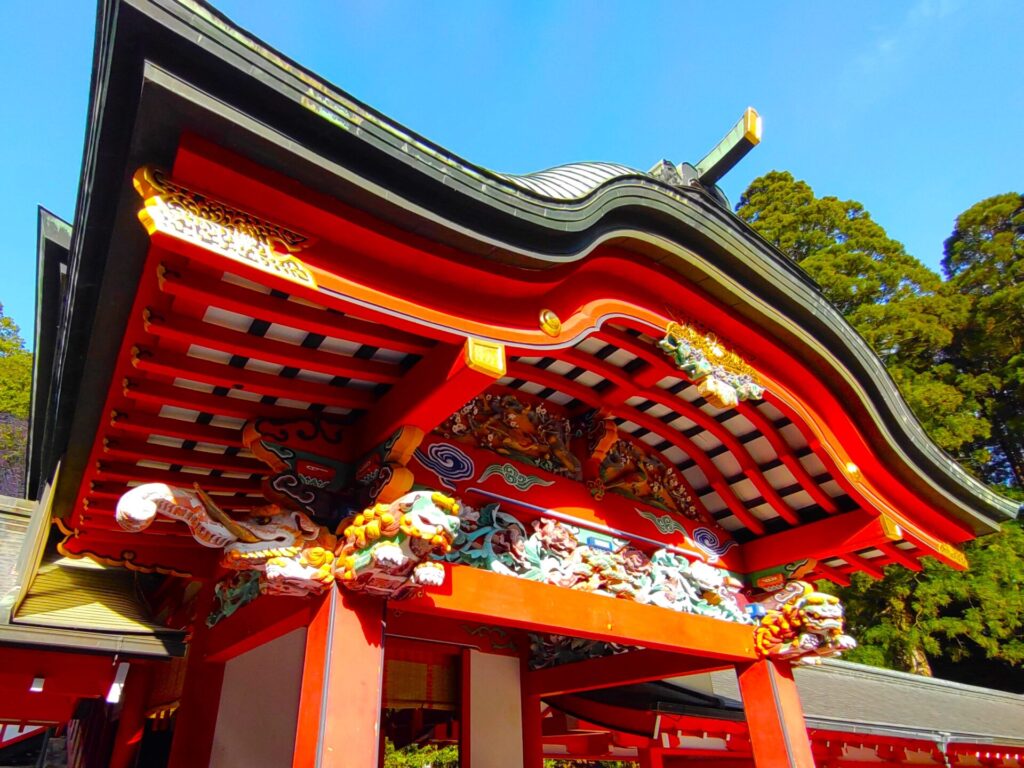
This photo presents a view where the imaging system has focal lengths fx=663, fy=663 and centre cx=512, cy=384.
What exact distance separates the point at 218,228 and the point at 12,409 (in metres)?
26.5

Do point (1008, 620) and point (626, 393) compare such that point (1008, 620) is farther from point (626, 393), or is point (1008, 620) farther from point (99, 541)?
point (99, 541)

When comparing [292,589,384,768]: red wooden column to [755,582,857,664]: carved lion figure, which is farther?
[755,582,857,664]: carved lion figure

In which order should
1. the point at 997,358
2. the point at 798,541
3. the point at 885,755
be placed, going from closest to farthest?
the point at 798,541
the point at 885,755
the point at 997,358

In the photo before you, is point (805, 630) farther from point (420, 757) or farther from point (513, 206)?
point (420, 757)

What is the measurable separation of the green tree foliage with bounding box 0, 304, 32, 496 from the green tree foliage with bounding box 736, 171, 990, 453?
25746 millimetres

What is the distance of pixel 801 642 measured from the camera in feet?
17.6

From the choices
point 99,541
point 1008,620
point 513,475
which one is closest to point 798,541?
point 513,475

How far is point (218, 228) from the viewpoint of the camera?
9.15 ft

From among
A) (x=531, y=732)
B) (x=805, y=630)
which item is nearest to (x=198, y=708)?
(x=531, y=732)

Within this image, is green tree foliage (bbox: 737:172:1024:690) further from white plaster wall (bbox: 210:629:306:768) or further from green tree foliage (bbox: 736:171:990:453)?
white plaster wall (bbox: 210:629:306:768)

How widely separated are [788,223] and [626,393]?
836 inches

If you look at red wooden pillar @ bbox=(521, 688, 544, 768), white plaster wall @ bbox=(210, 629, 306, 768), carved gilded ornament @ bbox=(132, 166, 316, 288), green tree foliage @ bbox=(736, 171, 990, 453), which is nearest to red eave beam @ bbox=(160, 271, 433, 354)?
carved gilded ornament @ bbox=(132, 166, 316, 288)

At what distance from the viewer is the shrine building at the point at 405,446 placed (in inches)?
116

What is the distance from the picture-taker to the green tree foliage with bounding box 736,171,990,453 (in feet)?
65.1
